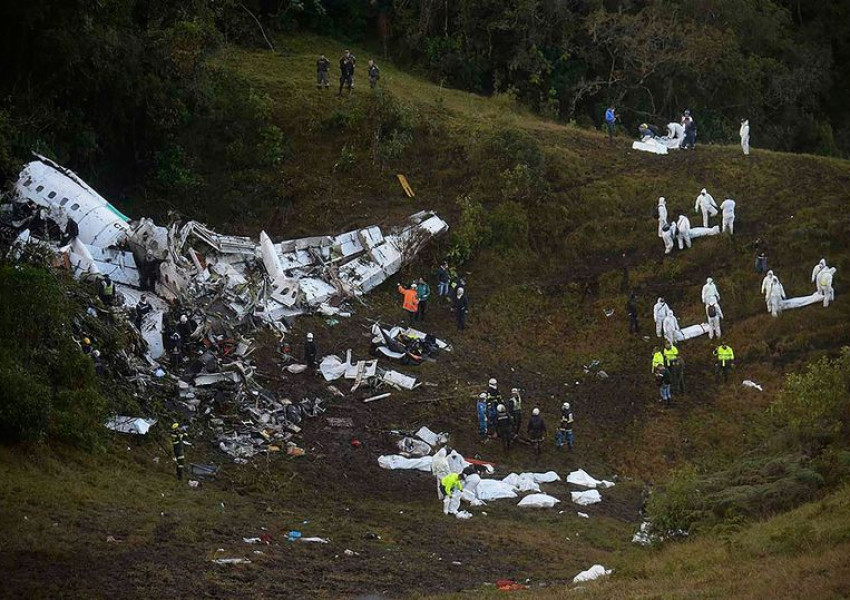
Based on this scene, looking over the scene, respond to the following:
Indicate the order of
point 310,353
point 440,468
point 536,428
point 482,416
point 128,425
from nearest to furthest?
1. point 440,468
2. point 128,425
3. point 536,428
4. point 482,416
5. point 310,353

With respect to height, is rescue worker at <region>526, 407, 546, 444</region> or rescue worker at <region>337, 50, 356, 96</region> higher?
rescue worker at <region>337, 50, 356, 96</region>

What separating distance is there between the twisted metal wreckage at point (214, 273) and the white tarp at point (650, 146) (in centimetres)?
968

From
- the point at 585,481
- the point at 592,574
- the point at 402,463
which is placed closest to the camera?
the point at 592,574

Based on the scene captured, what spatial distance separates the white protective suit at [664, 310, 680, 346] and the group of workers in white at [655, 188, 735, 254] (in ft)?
14.0

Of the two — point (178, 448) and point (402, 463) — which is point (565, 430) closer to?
point (402, 463)

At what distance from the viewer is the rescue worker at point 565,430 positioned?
3366 centimetres

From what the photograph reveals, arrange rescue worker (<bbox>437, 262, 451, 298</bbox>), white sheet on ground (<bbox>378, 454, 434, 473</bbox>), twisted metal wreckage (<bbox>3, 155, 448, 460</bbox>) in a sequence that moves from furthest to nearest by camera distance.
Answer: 1. rescue worker (<bbox>437, 262, 451, 298</bbox>)
2. twisted metal wreckage (<bbox>3, 155, 448, 460</bbox>)
3. white sheet on ground (<bbox>378, 454, 434, 473</bbox>)

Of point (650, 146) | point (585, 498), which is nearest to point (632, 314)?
point (650, 146)

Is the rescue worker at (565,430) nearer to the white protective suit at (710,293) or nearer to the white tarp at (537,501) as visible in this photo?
the white tarp at (537,501)

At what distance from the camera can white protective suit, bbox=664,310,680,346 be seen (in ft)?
126

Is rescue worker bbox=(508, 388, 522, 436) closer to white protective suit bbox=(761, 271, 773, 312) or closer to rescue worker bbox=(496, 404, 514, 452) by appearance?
rescue worker bbox=(496, 404, 514, 452)

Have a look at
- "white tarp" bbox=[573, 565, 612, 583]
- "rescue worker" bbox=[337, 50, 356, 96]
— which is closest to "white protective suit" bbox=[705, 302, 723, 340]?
"white tarp" bbox=[573, 565, 612, 583]

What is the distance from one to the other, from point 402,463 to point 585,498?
437cm

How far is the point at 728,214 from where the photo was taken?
42.0 metres
